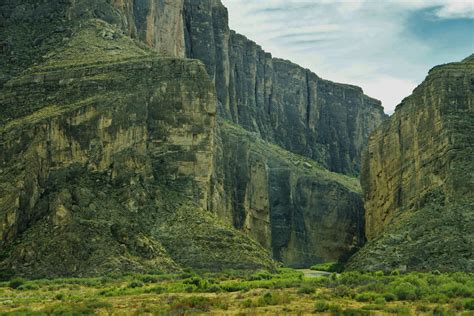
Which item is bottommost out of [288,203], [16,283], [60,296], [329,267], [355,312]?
[355,312]

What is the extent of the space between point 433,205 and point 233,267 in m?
20.5

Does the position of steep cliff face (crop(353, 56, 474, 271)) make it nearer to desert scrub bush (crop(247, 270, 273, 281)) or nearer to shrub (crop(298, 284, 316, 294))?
desert scrub bush (crop(247, 270, 273, 281))

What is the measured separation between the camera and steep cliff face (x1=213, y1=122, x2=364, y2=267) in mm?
135500

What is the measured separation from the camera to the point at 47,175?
9688cm

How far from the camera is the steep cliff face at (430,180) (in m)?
96.9

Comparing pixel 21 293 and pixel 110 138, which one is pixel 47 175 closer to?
pixel 110 138

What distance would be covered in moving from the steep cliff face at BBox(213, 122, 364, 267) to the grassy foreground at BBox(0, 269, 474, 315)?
46824 millimetres

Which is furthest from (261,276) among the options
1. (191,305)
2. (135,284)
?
(191,305)

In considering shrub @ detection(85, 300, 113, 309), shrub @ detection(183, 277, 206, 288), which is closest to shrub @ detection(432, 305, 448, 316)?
shrub @ detection(85, 300, 113, 309)

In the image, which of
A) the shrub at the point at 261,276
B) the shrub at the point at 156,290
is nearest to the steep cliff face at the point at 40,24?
the shrub at the point at 261,276

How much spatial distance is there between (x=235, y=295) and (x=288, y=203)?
78.9 meters

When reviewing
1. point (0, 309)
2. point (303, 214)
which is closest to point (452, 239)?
point (0, 309)

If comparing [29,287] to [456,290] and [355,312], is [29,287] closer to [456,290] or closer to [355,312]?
[355,312]

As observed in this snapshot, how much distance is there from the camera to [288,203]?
15075 cm
